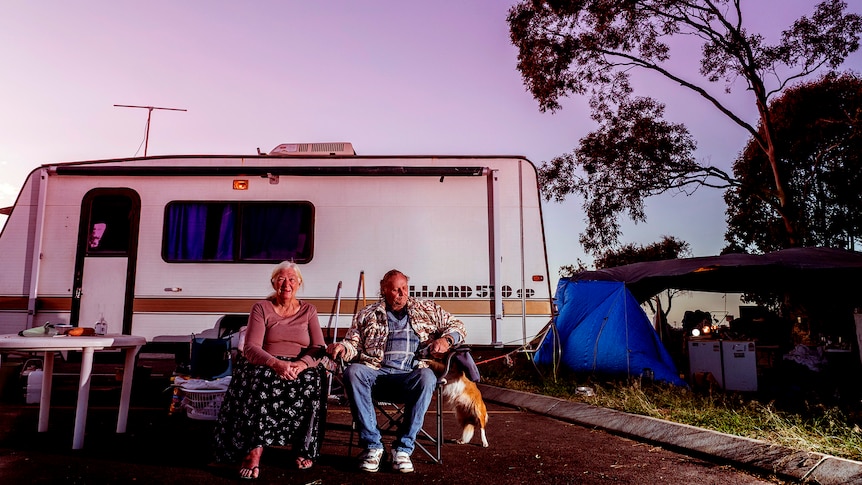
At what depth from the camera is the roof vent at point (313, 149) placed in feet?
25.6

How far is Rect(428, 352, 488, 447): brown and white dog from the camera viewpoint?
448cm

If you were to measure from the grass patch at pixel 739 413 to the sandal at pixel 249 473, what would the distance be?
324 cm

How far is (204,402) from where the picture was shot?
5434 mm

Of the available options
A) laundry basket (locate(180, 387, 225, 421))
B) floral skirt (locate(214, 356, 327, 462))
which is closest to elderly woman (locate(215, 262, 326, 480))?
floral skirt (locate(214, 356, 327, 462))

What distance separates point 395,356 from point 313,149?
4.14 metres

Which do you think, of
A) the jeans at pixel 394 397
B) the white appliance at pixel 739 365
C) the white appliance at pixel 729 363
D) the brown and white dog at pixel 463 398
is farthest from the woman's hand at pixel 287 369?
the white appliance at pixel 739 365

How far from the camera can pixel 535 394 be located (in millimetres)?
6953

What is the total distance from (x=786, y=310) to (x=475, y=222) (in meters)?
7.79

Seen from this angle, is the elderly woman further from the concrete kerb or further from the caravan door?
the caravan door

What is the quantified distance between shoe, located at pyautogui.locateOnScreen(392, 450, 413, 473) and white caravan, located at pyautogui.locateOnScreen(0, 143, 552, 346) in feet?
11.2

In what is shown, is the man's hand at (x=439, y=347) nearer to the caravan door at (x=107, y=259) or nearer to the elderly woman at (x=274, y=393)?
the elderly woman at (x=274, y=393)

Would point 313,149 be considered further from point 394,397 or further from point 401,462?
point 401,462

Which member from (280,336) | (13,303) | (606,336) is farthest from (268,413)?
(606,336)

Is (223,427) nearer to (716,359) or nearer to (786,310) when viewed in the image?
(716,359)
